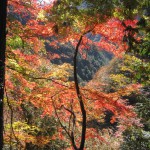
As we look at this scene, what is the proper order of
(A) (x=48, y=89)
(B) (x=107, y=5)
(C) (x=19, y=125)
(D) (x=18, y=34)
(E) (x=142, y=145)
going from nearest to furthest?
(B) (x=107, y=5), (D) (x=18, y=34), (A) (x=48, y=89), (C) (x=19, y=125), (E) (x=142, y=145)

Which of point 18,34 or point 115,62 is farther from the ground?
point 115,62

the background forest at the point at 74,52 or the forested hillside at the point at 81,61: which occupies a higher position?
the forested hillside at the point at 81,61

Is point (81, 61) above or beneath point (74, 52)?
above

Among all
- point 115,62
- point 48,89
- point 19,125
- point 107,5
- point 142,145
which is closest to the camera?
point 107,5

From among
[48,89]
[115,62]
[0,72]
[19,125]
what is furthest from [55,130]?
[115,62]

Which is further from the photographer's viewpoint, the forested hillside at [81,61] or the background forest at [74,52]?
the forested hillside at [81,61]

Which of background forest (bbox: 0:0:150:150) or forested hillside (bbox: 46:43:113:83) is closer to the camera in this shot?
background forest (bbox: 0:0:150:150)

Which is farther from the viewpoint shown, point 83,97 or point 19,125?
point 19,125

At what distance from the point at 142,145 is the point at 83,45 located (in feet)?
18.1

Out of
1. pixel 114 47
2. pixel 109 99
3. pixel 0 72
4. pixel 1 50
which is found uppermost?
pixel 114 47

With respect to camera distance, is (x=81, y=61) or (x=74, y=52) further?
(x=81, y=61)

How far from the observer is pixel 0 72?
5289 millimetres

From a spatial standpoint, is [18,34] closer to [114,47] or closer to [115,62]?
[114,47]

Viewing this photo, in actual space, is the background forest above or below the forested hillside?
below
